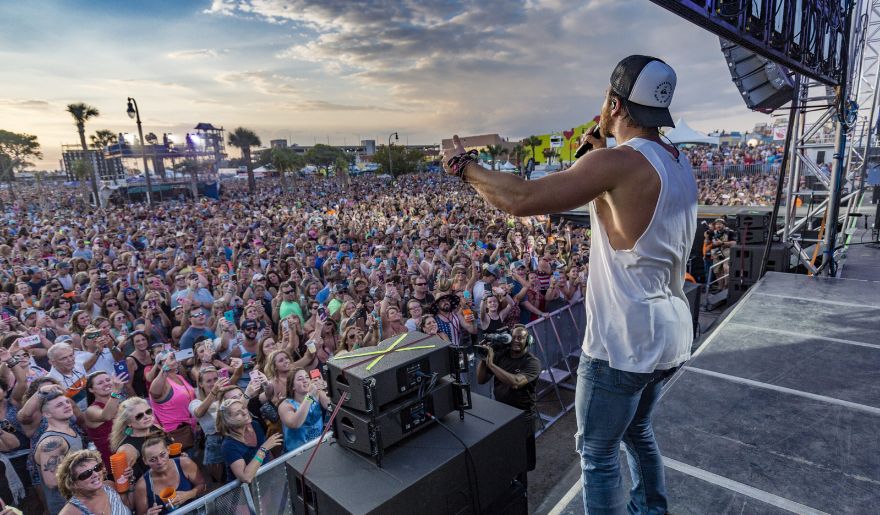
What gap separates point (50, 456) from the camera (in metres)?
3.31

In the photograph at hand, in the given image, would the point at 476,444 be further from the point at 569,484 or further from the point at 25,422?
the point at 25,422

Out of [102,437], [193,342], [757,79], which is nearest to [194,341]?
[193,342]

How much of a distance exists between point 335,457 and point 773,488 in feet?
7.15

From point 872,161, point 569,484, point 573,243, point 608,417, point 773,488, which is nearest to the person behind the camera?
point 608,417

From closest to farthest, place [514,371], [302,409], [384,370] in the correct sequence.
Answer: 1. [384,370]
2. [302,409]
3. [514,371]

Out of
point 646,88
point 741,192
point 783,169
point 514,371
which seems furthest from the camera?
point 741,192

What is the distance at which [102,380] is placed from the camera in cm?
402

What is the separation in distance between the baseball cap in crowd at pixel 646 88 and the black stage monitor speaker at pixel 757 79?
294 inches

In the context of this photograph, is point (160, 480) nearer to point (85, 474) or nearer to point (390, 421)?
point (85, 474)

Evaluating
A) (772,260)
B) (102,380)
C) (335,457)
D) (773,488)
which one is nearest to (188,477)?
(102,380)

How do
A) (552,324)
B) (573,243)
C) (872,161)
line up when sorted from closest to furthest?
(552,324) < (573,243) < (872,161)

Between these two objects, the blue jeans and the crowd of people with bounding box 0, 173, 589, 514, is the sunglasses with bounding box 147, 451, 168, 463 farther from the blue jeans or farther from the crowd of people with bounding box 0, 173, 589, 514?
the blue jeans

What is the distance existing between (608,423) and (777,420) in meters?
2.03

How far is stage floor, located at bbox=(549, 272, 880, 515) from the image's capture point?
2.22m
